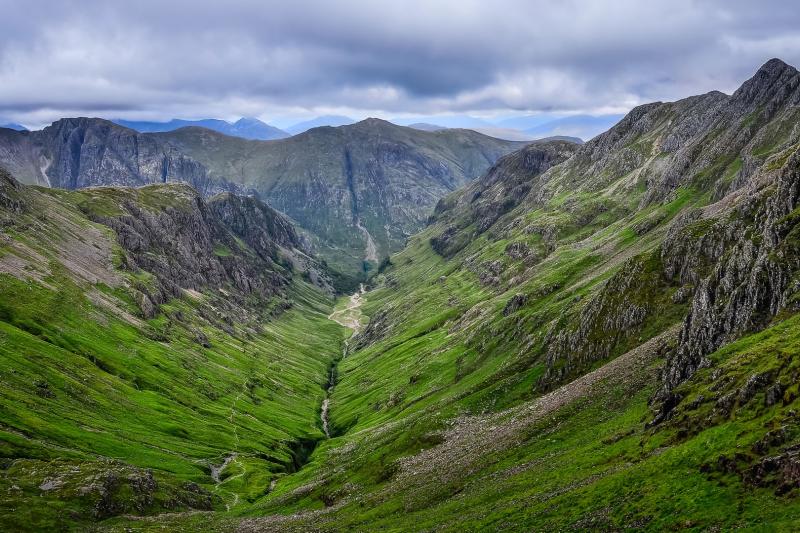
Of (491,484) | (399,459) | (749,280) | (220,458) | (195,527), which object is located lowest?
(220,458)

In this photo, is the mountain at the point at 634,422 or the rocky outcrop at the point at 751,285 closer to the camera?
the mountain at the point at 634,422

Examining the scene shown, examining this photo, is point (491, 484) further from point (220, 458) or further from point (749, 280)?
point (220, 458)

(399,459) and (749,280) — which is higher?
(749,280)

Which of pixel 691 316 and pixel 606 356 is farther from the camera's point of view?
pixel 606 356

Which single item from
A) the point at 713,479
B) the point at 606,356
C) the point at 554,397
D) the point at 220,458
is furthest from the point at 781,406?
the point at 220,458

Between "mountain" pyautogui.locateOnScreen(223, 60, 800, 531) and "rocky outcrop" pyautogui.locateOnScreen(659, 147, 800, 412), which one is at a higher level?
"rocky outcrop" pyautogui.locateOnScreen(659, 147, 800, 412)

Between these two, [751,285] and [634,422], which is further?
[751,285]

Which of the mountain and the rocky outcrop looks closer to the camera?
the mountain

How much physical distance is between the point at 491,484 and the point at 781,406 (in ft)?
139

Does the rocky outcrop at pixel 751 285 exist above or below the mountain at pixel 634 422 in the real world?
above

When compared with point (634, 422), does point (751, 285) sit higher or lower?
higher

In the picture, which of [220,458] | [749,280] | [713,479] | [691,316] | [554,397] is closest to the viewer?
[713,479]

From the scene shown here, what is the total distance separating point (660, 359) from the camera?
102812mm

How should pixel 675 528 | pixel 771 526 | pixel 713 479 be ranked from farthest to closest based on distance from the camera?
pixel 713 479 → pixel 675 528 → pixel 771 526
